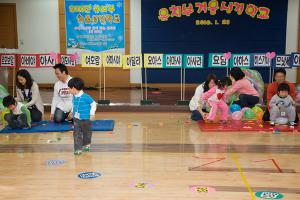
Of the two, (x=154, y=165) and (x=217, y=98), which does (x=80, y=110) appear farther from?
(x=217, y=98)

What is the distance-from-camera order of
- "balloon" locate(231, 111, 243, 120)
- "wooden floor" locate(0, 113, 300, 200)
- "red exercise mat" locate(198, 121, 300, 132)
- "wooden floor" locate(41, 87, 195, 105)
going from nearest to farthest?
"wooden floor" locate(0, 113, 300, 200), "red exercise mat" locate(198, 121, 300, 132), "balloon" locate(231, 111, 243, 120), "wooden floor" locate(41, 87, 195, 105)

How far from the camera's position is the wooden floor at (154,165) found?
3392mm

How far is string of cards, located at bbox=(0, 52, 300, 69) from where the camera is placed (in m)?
7.43

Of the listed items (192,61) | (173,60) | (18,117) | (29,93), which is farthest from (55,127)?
(192,61)

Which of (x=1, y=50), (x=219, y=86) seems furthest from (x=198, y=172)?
(x=1, y=50)

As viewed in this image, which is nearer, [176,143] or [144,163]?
[144,163]

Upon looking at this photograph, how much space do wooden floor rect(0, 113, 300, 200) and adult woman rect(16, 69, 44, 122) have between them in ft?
2.39

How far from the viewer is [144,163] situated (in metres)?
4.20

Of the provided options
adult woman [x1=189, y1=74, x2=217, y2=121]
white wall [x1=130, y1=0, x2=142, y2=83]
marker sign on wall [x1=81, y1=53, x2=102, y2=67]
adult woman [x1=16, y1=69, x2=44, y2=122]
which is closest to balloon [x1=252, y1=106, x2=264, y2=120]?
adult woman [x1=189, y1=74, x2=217, y2=121]

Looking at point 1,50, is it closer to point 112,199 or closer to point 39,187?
point 39,187

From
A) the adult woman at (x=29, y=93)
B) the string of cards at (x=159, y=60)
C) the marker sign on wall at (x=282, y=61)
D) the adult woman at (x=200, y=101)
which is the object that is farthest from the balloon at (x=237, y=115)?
the adult woman at (x=29, y=93)

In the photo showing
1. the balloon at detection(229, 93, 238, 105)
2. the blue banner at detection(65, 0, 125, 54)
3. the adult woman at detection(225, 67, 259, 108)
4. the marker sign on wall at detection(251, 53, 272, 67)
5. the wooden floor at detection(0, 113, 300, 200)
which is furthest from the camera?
the blue banner at detection(65, 0, 125, 54)

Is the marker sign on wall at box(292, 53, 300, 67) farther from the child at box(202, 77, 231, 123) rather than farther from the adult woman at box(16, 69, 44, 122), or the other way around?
the adult woman at box(16, 69, 44, 122)

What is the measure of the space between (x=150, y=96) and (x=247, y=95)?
2.68 meters
